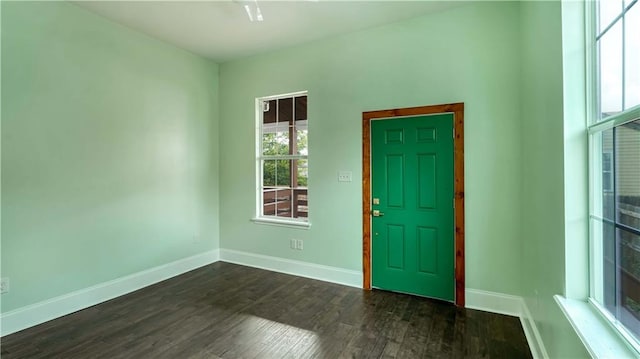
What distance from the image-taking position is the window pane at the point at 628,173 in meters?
1.13

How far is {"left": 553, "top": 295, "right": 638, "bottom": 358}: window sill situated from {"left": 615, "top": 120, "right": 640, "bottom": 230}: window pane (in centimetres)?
48

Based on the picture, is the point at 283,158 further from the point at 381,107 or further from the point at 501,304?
the point at 501,304

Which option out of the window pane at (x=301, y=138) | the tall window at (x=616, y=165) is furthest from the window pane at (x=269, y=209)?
the tall window at (x=616, y=165)

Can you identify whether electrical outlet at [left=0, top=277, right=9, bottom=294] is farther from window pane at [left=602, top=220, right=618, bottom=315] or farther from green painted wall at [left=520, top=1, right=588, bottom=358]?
window pane at [left=602, top=220, right=618, bottom=315]

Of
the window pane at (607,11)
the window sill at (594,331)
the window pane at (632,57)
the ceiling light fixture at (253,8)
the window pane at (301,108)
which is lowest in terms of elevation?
the window sill at (594,331)

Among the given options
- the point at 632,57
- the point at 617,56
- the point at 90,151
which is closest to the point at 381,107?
the point at 617,56

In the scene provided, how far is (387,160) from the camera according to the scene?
3.21m

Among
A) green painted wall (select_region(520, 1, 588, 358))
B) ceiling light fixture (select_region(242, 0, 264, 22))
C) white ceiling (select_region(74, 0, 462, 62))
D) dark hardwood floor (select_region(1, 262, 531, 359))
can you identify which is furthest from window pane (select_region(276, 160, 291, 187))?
green painted wall (select_region(520, 1, 588, 358))

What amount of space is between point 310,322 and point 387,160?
1.83 metres

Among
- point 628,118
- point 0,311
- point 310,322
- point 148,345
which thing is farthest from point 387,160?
point 0,311

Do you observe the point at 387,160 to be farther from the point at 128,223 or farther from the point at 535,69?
the point at 128,223

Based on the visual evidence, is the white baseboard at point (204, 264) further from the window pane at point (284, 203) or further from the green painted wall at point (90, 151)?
the window pane at point (284, 203)

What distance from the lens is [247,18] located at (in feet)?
10.2

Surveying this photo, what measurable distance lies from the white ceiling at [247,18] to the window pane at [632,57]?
79.5 inches
